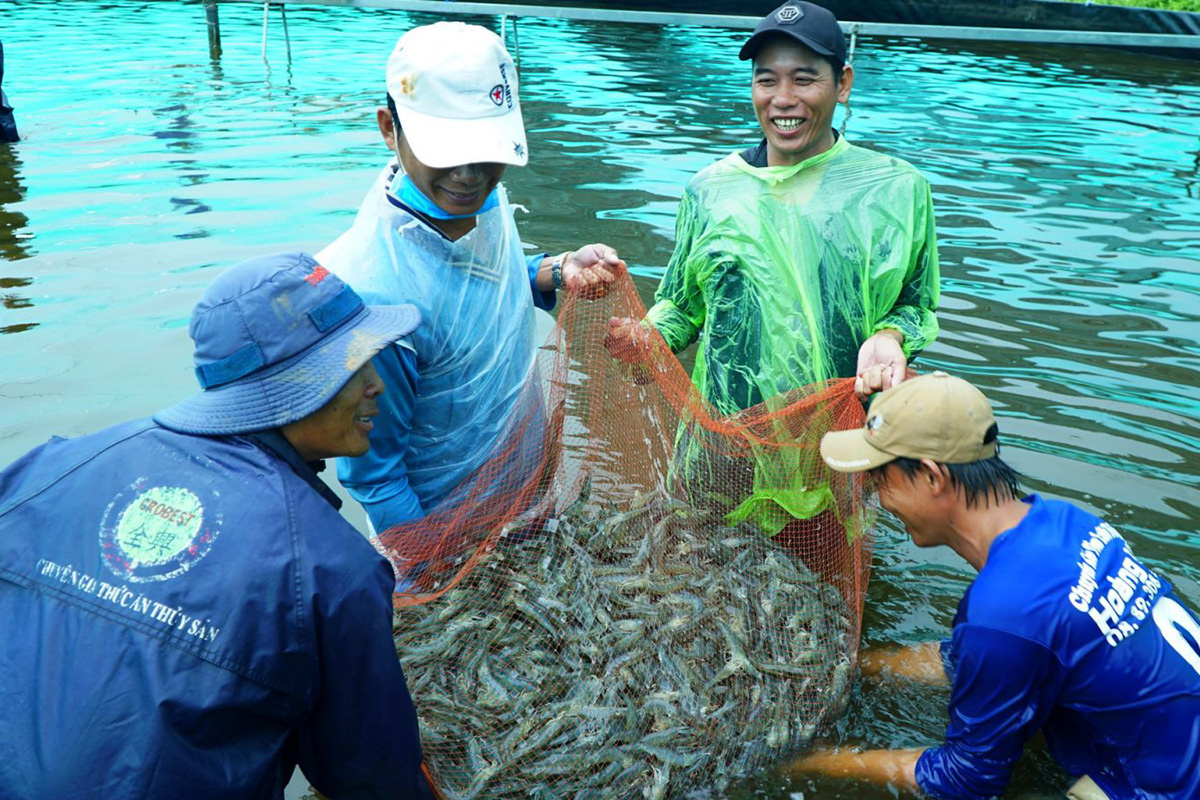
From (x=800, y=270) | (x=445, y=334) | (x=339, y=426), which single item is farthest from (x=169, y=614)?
(x=800, y=270)

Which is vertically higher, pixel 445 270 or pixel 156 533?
pixel 445 270

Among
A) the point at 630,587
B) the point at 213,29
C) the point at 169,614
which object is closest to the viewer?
the point at 169,614

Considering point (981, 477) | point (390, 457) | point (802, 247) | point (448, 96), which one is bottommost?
point (390, 457)

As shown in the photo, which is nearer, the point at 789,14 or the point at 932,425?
the point at 932,425

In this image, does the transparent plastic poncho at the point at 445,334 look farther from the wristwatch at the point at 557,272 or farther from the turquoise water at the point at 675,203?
the turquoise water at the point at 675,203

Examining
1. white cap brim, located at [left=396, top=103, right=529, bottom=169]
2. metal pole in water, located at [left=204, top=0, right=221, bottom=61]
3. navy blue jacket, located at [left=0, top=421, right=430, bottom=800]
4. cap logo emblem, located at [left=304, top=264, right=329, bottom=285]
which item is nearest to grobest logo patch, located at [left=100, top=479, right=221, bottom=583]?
navy blue jacket, located at [left=0, top=421, right=430, bottom=800]

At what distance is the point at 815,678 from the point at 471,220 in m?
2.09

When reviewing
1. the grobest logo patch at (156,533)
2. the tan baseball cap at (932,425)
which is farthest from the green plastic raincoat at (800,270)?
the grobest logo patch at (156,533)

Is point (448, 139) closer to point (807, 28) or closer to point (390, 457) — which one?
point (390, 457)

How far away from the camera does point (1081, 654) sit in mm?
2807

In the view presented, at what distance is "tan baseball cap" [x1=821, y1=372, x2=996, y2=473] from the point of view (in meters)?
2.94

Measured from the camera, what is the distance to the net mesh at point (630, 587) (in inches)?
130

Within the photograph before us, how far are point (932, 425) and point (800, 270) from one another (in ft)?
3.48

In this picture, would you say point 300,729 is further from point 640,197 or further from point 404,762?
point 640,197
